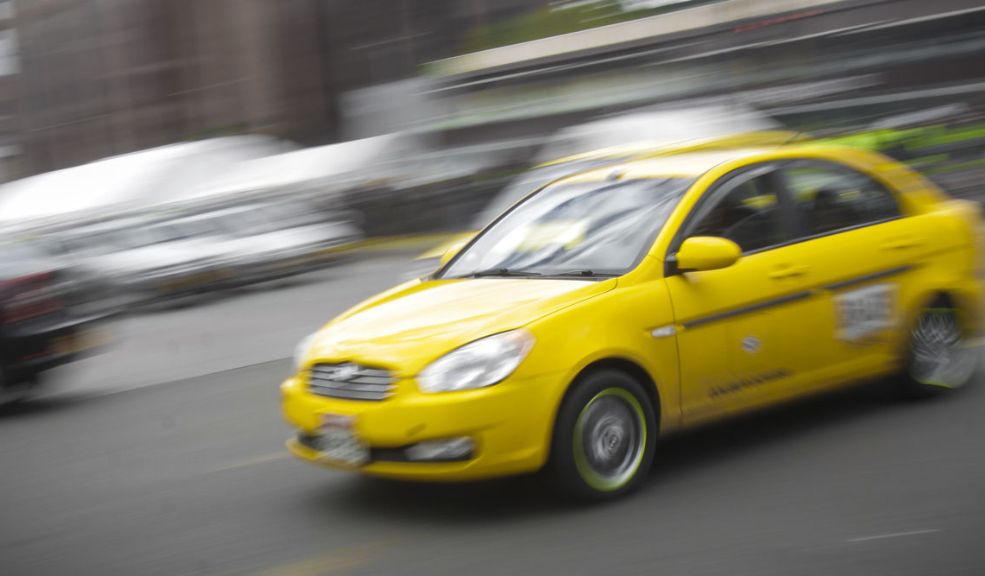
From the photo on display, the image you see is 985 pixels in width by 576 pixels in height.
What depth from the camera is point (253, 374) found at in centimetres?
1016

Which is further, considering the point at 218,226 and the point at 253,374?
the point at 218,226

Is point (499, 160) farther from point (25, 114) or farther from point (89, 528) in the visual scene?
point (25, 114)

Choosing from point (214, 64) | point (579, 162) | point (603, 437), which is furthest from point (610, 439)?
point (214, 64)

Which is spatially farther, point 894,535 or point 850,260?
point 850,260

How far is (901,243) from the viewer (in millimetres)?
6719

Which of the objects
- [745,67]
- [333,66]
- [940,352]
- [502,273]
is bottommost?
[940,352]

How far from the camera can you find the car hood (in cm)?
530

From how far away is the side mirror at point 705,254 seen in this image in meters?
5.65

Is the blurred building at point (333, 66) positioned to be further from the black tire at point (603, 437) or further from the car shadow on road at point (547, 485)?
the black tire at point (603, 437)

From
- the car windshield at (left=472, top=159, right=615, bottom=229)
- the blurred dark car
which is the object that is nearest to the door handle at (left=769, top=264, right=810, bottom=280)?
the car windshield at (left=472, top=159, right=615, bottom=229)

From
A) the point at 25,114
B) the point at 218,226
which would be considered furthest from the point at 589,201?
the point at 25,114

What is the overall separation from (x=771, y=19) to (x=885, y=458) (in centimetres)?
2873

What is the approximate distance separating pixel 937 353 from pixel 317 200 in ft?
41.0

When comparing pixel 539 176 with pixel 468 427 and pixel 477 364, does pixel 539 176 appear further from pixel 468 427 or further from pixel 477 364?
pixel 468 427
